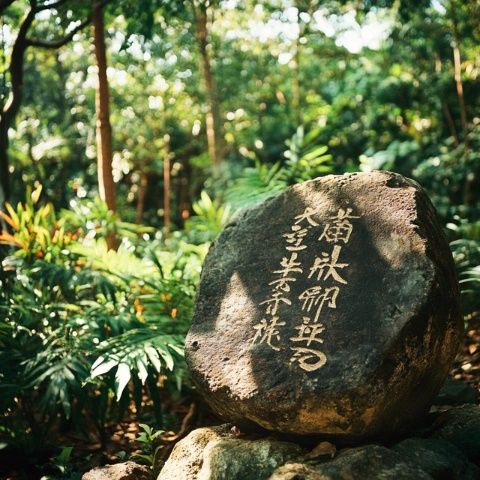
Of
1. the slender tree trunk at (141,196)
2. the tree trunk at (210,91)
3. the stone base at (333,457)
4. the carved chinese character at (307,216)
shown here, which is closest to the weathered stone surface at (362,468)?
the stone base at (333,457)

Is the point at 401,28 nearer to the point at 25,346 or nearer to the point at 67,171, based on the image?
the point at 67,171

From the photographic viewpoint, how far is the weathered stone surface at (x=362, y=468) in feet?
6.66

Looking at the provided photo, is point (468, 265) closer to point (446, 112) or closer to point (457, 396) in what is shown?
point (457, 396)

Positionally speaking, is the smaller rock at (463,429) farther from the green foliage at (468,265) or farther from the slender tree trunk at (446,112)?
the slender tree trunk at (446,112)

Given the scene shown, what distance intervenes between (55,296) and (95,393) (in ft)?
2.98

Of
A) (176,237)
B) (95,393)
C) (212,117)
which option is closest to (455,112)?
(212,117)

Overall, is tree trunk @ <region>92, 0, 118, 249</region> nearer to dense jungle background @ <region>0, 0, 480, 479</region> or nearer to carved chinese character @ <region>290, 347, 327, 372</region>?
dense jungle background @ <region>0, 0, 480, 479</region>

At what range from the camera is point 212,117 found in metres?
7.98

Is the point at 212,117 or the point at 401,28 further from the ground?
the point at 401,28

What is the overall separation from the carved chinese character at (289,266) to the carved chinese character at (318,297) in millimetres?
157

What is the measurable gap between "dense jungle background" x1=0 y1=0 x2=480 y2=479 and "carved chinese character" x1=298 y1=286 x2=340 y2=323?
90cm

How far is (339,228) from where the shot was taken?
9.14 ft

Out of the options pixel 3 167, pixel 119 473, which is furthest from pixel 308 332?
pixel 3 167

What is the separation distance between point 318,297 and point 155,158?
26.3ft
